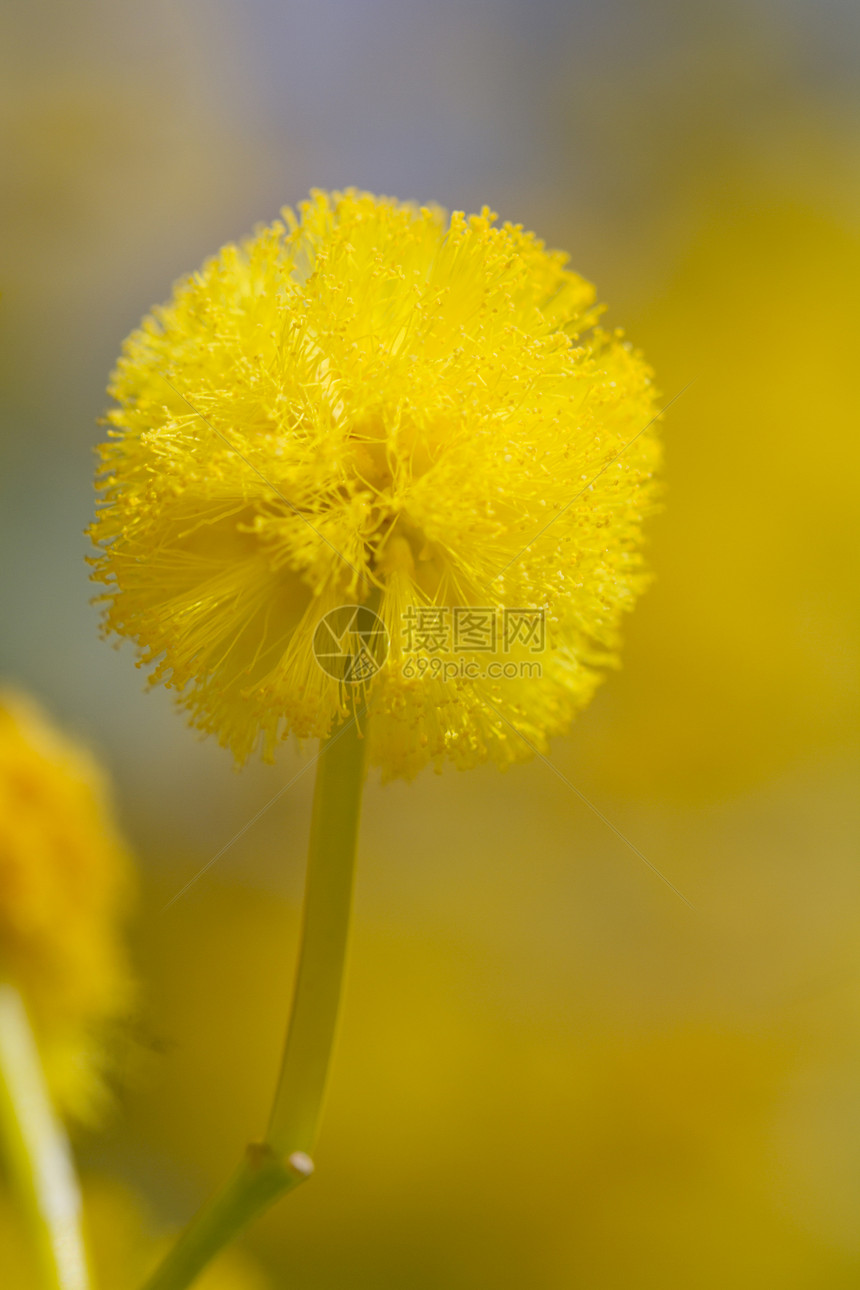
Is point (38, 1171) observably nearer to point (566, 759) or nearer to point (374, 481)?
point (374, 481)

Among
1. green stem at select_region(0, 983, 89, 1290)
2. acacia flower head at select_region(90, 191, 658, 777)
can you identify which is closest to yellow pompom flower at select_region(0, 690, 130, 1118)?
green stem at select_region(0, 983, 89, 1290)

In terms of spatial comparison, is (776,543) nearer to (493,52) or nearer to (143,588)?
(493,52)

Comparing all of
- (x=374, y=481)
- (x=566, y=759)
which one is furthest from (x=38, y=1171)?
(x=566, y=759)

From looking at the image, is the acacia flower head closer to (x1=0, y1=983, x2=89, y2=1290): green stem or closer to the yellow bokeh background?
(x1=0, y1=983, x2=89, y2=1290): green stem

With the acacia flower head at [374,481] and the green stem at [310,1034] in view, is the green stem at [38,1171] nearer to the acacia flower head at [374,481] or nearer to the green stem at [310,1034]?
the green stem at [310,1034]

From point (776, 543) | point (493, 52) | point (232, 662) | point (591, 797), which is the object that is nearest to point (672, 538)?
point (776, 543)

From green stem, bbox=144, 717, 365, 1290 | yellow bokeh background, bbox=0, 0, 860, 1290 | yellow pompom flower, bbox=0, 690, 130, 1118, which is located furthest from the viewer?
yellow bokeh background, bbox=0, 0, 860, 1290
